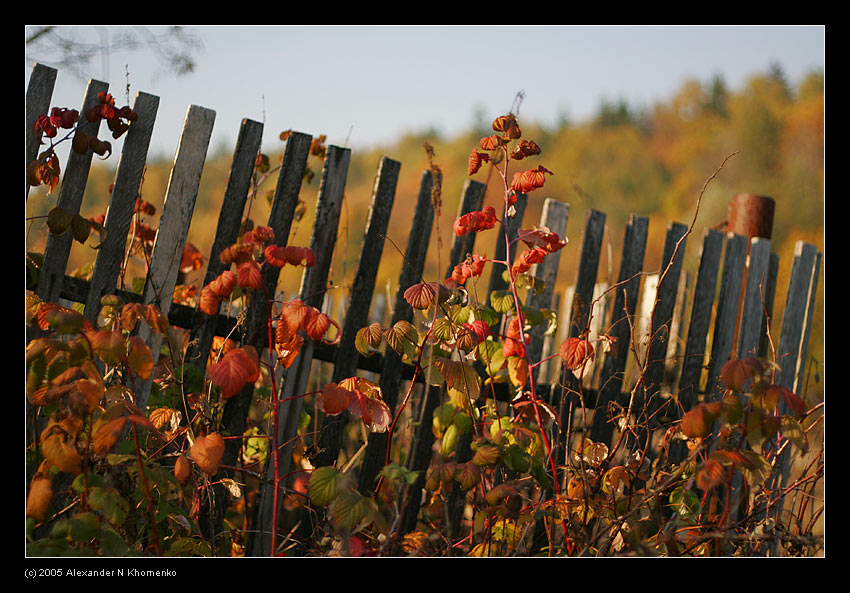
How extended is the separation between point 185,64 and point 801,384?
10.5 feet

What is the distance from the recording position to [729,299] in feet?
9.63

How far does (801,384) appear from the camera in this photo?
3.13 m

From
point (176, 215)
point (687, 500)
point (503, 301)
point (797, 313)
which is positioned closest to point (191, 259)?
point (176, 215)

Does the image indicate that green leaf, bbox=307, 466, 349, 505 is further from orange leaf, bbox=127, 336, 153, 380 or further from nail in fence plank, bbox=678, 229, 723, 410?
nail in fence plank, bbox=678, 229, 723, 410

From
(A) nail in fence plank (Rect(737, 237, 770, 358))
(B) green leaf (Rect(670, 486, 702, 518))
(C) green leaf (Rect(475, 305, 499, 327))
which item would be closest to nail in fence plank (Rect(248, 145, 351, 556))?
(C) green leaf (Rect(475, 305, 499, 327))

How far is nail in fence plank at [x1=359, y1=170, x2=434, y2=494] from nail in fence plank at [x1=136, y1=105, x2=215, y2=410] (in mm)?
748

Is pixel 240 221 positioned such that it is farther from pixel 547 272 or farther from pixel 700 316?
pixel 700 316

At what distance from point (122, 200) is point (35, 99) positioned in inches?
16.2

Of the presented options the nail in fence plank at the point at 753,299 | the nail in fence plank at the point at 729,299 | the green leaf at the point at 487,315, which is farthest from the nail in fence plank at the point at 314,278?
the nail in fence plank at the point at 753,299

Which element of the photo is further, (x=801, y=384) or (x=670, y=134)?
(x=670, y=134)

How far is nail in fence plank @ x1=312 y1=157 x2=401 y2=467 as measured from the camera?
240cm
